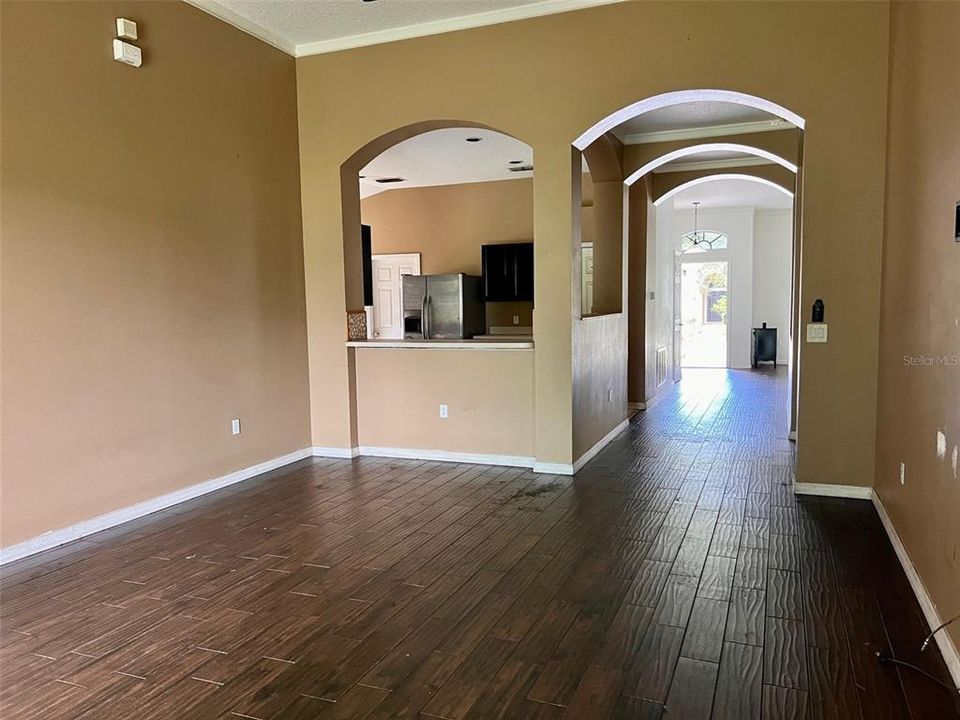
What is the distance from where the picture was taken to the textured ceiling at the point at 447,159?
666 centimetres

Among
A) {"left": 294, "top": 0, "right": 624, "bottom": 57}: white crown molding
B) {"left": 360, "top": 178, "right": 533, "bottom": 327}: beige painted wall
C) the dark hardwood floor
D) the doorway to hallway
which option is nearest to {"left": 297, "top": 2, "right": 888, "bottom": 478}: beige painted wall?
{"left": 294, "top": 0, "right": 624, "bottom": 57}: white crown molding

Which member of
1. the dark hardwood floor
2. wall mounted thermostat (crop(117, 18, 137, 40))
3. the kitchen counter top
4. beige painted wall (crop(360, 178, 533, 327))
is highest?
wall mounted thermostat (crop(117, 18, 137, 40))

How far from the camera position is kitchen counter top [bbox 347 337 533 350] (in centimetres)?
501

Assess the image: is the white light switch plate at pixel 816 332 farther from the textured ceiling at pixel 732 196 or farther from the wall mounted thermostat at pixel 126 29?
the textured ceiling at pixel 732 196

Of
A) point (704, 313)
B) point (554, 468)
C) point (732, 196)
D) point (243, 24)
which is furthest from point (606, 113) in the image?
point (704, 313)

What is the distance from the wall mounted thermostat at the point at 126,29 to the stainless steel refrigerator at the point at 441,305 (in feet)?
17.7

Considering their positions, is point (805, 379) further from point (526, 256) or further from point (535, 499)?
point (526, 256)

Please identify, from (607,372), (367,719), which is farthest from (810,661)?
(607,372)

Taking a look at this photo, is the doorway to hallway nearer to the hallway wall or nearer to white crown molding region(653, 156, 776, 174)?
the hallway wall

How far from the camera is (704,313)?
13078 millimetres

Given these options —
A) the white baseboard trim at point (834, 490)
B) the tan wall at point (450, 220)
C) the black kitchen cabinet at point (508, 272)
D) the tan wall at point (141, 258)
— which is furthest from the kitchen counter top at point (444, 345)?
the tan wall at point (450, 220)

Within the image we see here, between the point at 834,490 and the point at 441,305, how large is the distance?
5818mm

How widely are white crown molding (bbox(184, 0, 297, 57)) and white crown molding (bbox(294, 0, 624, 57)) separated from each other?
122 mm

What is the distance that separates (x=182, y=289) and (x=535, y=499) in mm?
2672
